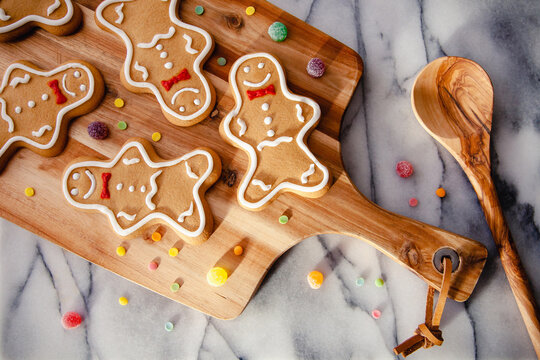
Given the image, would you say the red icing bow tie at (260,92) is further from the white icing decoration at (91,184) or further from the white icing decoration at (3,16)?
the white icing decoration at (3,16)

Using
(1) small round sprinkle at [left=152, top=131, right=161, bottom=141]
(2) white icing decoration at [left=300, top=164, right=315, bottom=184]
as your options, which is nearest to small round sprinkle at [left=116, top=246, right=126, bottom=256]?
(1) small round sprinkle at [left=152, top=131, right=161, bottom=141]

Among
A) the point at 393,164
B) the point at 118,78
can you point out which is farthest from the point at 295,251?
the point at 118,78

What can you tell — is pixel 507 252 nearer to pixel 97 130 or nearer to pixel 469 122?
pixel 469 122

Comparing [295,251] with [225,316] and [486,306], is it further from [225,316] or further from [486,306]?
[486,306]

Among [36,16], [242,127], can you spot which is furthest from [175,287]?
[36,16]

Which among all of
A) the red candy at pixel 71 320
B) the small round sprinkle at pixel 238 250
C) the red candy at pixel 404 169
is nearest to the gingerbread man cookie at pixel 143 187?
the small round sprinkle at pixel 238 250

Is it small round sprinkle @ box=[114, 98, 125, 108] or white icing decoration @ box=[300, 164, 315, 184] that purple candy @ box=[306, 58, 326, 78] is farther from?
small round sprinkle @ box=[114, 98, 125, 108]
